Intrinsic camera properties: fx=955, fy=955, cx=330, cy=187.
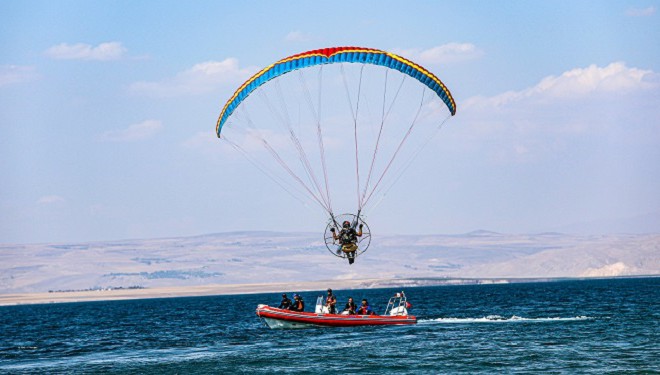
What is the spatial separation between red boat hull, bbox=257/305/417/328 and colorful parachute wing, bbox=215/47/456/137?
15.4m

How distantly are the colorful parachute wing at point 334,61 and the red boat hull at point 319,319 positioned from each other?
15417 mm

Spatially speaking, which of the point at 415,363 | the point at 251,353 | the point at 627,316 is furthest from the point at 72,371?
the point at 627,316

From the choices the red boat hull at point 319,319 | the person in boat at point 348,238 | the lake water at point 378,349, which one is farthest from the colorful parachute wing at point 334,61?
the red boat hull at point 319,319

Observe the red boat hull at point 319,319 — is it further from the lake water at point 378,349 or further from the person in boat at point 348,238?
the person in boat at point 348,238

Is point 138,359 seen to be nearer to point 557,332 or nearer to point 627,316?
point 557,332

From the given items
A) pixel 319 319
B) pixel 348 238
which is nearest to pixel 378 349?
pixel 348 238

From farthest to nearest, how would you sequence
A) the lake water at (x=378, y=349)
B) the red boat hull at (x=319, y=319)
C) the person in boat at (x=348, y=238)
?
the red boat hull at (x=319, y=319), the person in boat at (x=348, y=238), the lake water at (x=378, y=349)

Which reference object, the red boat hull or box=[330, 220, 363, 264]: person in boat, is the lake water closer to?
the red boat hull

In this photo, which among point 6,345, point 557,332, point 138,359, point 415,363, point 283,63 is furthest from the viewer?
point 6,345

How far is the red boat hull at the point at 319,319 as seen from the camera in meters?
51.3

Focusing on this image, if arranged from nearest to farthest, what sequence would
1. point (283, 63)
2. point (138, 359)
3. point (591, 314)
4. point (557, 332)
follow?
point (283, 63), point (138, 359), point (557, 332), point (591, 314)

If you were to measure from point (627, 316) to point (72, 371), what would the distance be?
1360 inches

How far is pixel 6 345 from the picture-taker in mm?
54312

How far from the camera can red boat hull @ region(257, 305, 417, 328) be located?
51.3 metres
